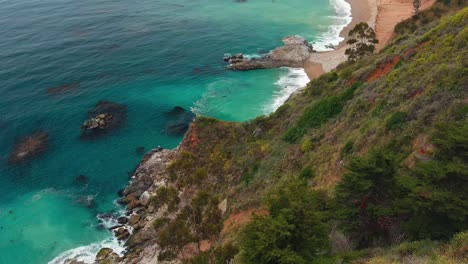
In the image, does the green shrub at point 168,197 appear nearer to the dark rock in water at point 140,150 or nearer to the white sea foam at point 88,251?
the white sea foam at point 88,251

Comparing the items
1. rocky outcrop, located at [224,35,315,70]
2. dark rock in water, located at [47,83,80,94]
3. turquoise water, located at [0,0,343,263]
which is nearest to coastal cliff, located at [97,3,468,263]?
turquoise water, located at [0,0,343,263]

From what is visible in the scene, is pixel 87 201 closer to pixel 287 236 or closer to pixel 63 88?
pixel 63 88

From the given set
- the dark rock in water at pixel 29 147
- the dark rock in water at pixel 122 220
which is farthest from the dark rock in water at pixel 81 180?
the dark rock in water at pixel 122 220

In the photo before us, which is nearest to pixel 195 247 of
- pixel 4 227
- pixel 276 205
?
pixel 276 205

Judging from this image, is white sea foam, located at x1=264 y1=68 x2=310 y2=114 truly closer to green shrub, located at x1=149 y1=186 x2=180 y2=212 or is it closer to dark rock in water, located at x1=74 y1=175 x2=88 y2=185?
dark rock in water, located at x1=74 y1=175 x2=88 y2=185

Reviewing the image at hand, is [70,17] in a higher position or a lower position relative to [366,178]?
higher

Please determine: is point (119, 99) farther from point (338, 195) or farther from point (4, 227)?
point (338, 195)

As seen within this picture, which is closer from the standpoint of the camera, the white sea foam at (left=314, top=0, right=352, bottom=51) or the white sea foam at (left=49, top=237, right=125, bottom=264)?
the white sea foam at (left=49, top=237, right=125, bottom=264)
